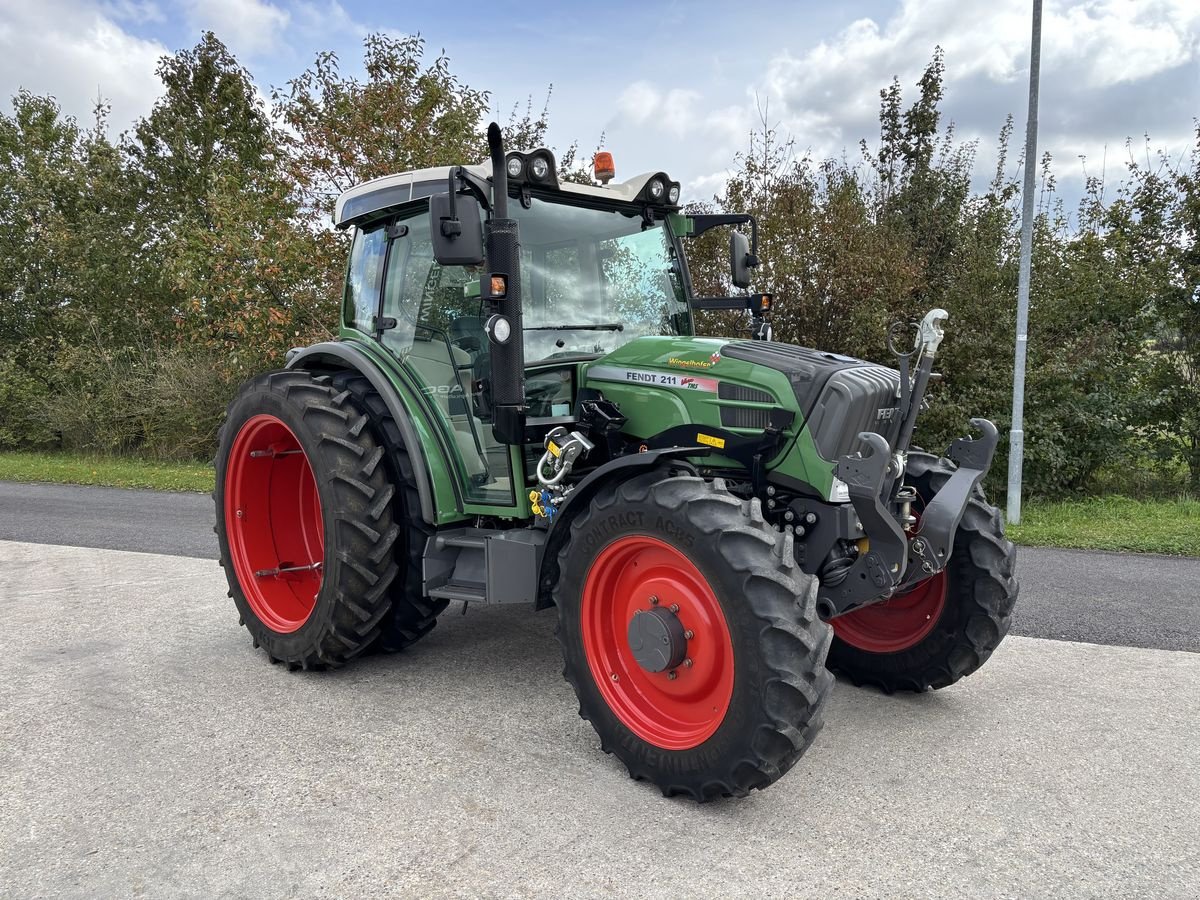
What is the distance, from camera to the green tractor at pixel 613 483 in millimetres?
3051

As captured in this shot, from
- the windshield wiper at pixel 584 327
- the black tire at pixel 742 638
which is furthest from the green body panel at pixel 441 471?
the black tire at pixel 742 638

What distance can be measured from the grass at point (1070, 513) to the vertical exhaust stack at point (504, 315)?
6213 millimetres

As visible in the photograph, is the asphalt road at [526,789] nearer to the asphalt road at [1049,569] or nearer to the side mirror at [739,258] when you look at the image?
the asphalt road at [1049,569]

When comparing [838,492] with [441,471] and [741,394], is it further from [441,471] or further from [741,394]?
[441,471]

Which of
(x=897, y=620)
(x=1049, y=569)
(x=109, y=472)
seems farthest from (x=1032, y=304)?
(x=109, y=472)

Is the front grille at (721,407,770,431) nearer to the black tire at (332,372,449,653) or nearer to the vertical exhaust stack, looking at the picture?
the vertical exhaust stack

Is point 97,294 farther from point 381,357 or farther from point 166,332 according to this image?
point 381,357

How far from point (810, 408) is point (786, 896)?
1701mm

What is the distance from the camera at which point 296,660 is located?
4.33 m

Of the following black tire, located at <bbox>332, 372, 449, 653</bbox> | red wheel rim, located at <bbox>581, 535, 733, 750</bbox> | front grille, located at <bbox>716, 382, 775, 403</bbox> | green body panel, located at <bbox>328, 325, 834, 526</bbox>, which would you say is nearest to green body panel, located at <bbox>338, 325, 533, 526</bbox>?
green body panel, located at <bbox>328, 325, 834, 526</bbox>

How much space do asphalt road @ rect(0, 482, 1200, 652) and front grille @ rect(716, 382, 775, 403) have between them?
108 inches

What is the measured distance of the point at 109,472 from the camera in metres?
14.7

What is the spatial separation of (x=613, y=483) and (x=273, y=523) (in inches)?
100

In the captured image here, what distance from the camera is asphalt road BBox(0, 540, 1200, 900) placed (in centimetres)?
260
